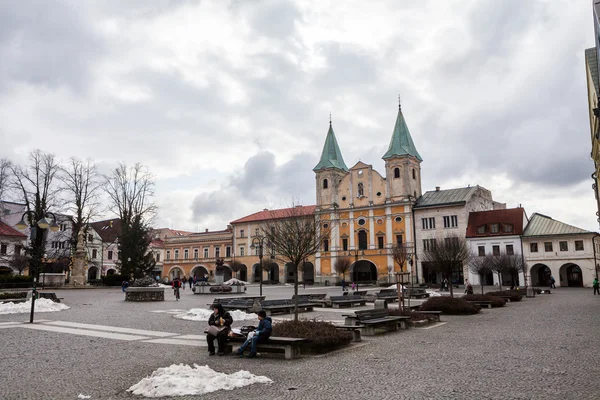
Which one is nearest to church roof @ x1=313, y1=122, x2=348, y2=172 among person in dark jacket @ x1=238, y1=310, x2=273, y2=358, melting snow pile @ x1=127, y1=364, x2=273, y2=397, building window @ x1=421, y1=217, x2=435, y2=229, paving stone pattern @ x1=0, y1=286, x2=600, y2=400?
building window @ x1=421, y1=217, x2=435, y2=229

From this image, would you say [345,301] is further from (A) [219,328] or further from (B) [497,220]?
(B) [497,220]

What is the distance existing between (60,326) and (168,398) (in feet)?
34.6

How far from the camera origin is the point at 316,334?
10.7 m

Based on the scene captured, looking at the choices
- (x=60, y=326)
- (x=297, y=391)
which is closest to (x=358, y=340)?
(x=297, y=391)

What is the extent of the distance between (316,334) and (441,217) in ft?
178

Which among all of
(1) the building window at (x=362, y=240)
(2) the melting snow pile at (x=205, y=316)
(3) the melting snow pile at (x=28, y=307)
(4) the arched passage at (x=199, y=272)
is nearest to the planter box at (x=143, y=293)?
(3) the melting snow pile at (x=28, y=307)

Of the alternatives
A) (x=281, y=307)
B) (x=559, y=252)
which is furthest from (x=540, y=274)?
(x=281, y=307)

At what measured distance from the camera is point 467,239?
5869cm

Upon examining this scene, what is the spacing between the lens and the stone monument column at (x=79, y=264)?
45.5 m

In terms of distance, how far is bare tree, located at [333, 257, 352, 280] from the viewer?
63.5m

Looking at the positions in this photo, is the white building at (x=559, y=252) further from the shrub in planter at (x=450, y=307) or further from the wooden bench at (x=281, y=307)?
the wooden bench at (x=281, y=307)

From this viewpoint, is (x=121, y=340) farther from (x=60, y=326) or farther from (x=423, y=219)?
(x=423, y=219)

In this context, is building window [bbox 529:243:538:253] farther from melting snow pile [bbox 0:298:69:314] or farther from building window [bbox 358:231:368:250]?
melting snow pile [bbox 0:298:69:314]

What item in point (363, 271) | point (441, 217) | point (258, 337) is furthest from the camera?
point (363, 271)
